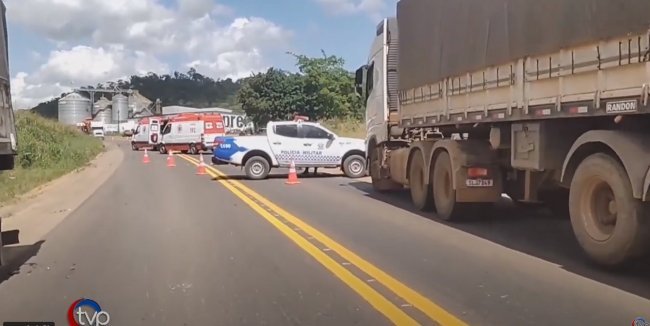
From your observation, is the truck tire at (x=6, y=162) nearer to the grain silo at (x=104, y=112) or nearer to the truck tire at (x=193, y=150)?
the truck tire at (x=193, y=150)

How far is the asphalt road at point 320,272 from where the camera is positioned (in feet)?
19.2

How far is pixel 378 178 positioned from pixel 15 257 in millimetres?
9472

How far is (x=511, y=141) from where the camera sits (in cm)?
964

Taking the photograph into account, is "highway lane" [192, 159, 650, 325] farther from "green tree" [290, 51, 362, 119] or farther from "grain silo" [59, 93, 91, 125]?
"grain silo" [59, 93, 91, 125]

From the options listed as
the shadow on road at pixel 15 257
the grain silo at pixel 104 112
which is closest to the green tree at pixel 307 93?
the shadow on road at pixel 15 257

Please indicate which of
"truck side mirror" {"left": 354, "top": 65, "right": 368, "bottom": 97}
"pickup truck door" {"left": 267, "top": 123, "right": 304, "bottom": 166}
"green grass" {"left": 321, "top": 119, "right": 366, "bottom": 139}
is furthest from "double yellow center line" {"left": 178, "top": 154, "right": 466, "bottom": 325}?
"green grass" {"left": 321, "top": 119, "right": 366, "bottom": 139}

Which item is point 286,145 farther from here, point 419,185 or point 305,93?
point 305,93

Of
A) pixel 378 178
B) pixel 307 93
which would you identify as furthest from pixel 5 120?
pixel 307 93

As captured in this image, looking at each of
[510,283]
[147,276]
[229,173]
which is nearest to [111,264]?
[147,276]

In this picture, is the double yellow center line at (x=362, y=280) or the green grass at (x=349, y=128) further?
the green grass at (x=349, y=128)

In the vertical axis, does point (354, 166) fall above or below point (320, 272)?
above

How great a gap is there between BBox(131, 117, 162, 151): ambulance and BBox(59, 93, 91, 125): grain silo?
61.2m

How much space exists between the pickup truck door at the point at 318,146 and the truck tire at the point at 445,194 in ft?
33.7

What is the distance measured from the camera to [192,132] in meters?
46.4
